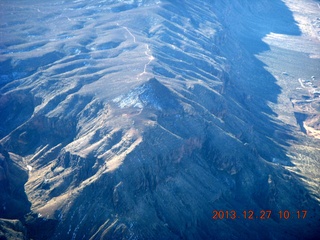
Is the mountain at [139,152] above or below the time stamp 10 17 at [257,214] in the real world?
above

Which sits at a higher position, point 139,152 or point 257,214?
point 139,152

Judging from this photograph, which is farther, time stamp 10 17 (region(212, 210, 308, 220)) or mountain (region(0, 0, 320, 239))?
time stamp 10 17 (region(212, 210, 308, 220))

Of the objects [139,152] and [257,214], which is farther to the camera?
[257,214]

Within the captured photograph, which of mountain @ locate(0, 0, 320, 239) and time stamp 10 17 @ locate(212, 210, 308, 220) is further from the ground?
mountain @ locate(0, 0, 320, 239)

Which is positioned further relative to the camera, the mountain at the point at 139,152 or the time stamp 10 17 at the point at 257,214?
the time stamp 10 17 at the point at 257,214

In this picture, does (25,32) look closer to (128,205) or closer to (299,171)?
A: (128,205)
